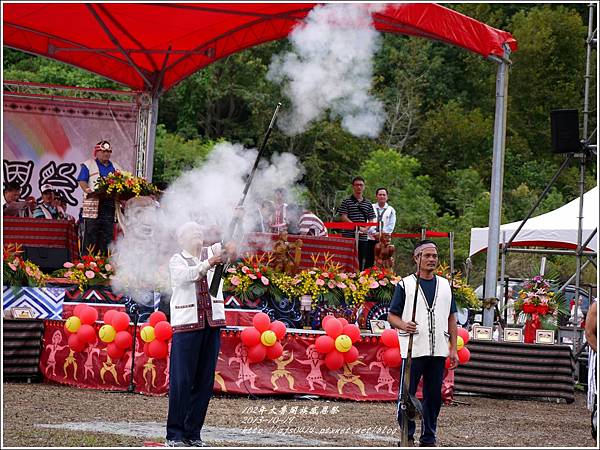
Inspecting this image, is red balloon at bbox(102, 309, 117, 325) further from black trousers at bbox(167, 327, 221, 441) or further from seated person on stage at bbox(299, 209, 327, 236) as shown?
seated person on stage at bbox(299, 209, 327, 236)

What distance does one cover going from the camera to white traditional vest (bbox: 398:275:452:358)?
27.9 ft

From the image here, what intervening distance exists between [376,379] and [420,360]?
11.1 feet

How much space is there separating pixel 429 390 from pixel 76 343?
15.4 ft

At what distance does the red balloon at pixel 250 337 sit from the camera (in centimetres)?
1126

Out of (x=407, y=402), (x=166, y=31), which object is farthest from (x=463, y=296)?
(x=166, y=31)

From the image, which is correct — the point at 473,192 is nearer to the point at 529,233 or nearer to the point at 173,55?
the point at 529,233

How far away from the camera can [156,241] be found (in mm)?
12016

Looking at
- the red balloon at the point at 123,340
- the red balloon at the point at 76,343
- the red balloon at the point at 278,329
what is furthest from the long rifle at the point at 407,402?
the red balloon at the point at 76,343

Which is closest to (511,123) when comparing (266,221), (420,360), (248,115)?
(248,115)

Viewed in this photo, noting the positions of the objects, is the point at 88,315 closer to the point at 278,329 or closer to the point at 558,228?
the point at 278,329

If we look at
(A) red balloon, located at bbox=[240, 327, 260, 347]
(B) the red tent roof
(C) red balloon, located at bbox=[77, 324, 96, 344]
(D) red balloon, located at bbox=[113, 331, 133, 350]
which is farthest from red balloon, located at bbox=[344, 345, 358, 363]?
(B) the red tent roof

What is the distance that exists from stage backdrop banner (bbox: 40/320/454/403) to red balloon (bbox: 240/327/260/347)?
166 mm

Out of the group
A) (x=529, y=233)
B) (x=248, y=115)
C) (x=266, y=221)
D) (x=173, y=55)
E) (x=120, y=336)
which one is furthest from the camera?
(x=248, y=115)

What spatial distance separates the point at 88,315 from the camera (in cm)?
1170
